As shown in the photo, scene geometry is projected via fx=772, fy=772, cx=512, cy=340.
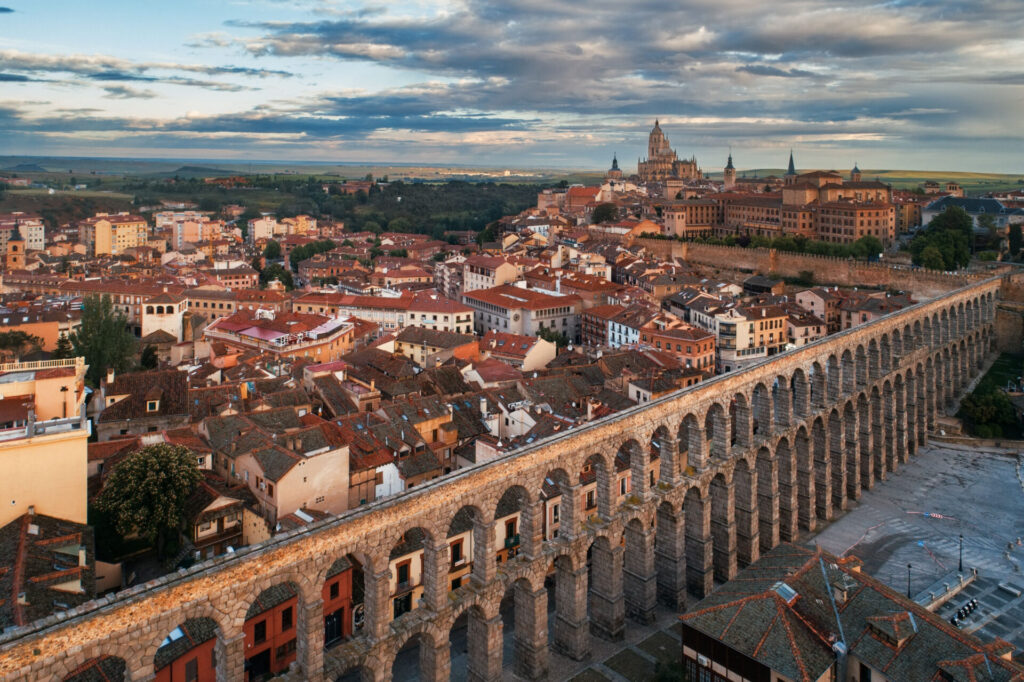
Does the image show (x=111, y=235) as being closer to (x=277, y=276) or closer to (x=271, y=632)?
(x=277, y=276)

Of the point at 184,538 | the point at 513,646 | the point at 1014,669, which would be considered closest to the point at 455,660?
the point at 513,646

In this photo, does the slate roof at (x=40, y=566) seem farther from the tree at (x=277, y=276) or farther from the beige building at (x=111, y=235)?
the beige building at (x=111, y=235)

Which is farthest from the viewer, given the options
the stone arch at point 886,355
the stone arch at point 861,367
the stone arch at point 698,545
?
the stone arch at point 886,355

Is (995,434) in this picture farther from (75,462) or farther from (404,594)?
(75,462)

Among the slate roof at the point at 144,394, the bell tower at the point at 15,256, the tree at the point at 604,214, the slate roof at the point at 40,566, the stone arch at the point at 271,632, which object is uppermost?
the tree at the point at 604,214

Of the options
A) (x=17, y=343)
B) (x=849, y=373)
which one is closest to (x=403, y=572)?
(x=849, y=373)

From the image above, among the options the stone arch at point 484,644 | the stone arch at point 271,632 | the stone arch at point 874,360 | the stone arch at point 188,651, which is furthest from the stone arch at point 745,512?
the stone arch at point 188,651

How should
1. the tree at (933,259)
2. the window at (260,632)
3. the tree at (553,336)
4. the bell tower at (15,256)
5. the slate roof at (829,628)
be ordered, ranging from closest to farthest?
the slate roof at (829,628) < the window at (260,632) < the tree at (553,336) < the tree at (933,259) < the bell tower at (15,256)
